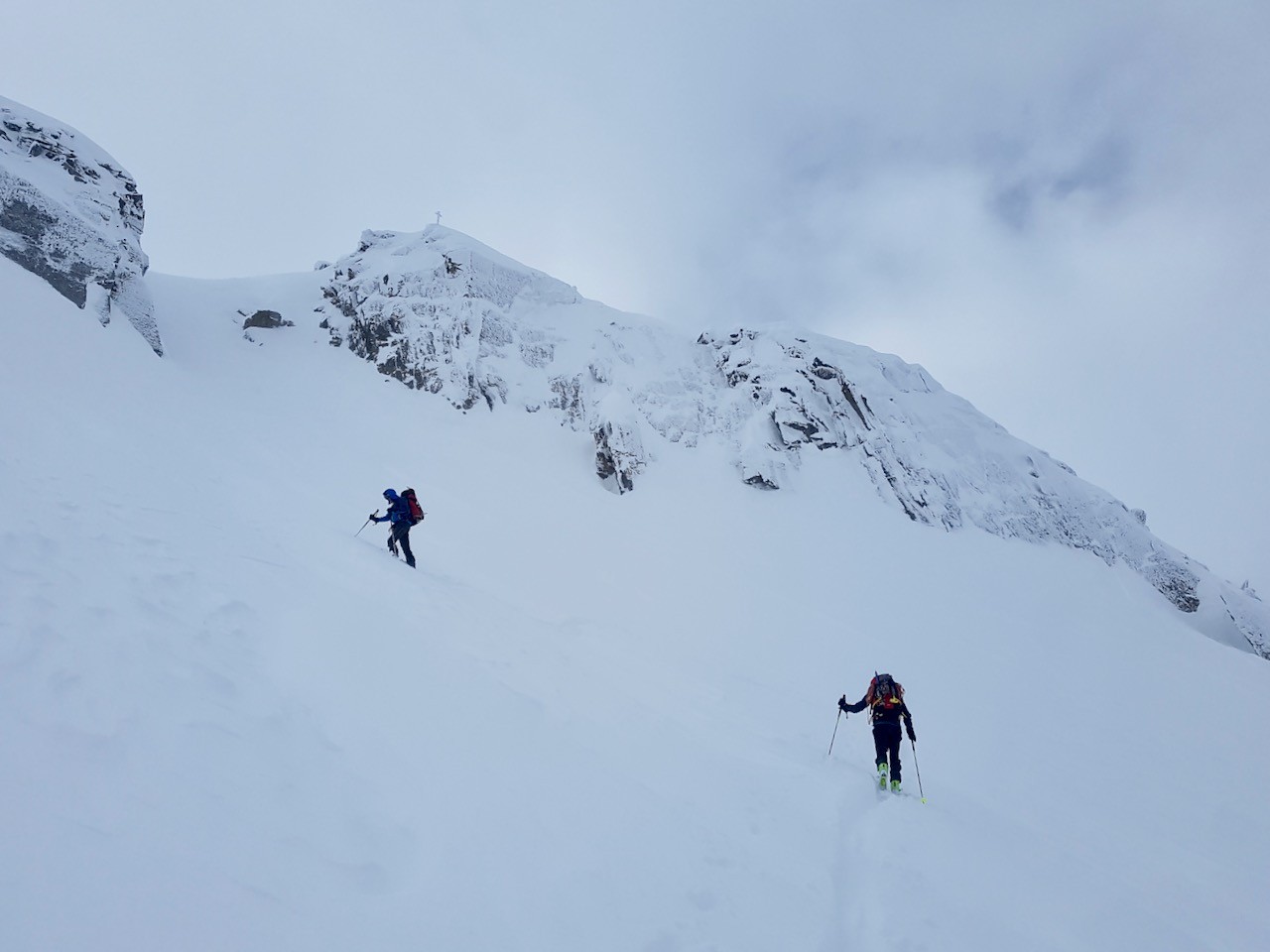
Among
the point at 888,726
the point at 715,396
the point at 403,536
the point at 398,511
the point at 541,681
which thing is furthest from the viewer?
the point at 715,396

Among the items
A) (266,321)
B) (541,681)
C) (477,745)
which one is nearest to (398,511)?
(541,681)

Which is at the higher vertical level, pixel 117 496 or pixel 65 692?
pixel 117 496

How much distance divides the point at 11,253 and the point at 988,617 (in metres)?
39.0

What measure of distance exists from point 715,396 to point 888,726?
26.5 metres

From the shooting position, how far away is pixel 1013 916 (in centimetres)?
545

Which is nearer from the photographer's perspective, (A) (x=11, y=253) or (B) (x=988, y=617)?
(A) (x=11, y=253)

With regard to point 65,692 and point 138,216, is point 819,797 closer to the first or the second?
point 65,692

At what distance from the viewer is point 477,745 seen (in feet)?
17.4

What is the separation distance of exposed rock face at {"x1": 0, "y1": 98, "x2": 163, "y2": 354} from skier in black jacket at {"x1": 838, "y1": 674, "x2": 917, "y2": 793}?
94.2 ft

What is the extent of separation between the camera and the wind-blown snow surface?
3.16 metres

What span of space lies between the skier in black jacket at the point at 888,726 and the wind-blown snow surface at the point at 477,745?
420mm

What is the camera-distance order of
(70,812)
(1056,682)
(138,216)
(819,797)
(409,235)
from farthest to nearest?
1. (409,235)
2. (138,216)
3. (1056,682)
4. (819,797)
5. (70,812)

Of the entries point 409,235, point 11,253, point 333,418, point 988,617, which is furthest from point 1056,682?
point 409,235

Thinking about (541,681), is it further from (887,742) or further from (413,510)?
(413,510)
